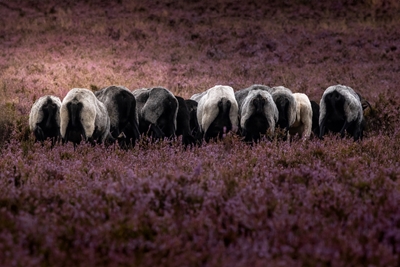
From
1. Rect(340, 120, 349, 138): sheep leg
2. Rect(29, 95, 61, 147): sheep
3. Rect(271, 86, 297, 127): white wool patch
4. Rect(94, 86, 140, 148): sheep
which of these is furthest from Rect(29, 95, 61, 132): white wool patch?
Rect(340, 120, 349, 138): sheep leg

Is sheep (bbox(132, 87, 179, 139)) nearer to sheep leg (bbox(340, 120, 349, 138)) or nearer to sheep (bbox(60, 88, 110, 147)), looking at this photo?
sheep (bbox(60, 88, 110, 147))

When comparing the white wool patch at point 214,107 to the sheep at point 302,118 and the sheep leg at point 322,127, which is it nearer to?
the sheep at point 302,118

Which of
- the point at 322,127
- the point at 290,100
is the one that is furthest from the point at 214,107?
the point at 322,127

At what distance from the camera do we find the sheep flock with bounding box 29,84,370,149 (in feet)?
32.7

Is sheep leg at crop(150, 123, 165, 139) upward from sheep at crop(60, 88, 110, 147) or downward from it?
downward

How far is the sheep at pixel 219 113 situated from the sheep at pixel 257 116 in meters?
0.33

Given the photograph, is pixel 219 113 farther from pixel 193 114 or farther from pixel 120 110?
pixel 120 110

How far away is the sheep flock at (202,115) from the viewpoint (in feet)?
32.7

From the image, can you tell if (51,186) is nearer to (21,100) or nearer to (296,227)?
(296,227)

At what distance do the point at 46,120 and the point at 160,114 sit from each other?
220cm

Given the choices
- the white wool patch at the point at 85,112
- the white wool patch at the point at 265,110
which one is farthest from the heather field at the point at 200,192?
the white wool patch at the point at 85,112

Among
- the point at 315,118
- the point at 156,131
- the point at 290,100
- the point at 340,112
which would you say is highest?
the point at 290,100

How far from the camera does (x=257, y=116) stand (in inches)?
409

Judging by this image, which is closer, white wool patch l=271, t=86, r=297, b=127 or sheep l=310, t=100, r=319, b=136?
white wool patch l=271, t=86, r=297, b=127
